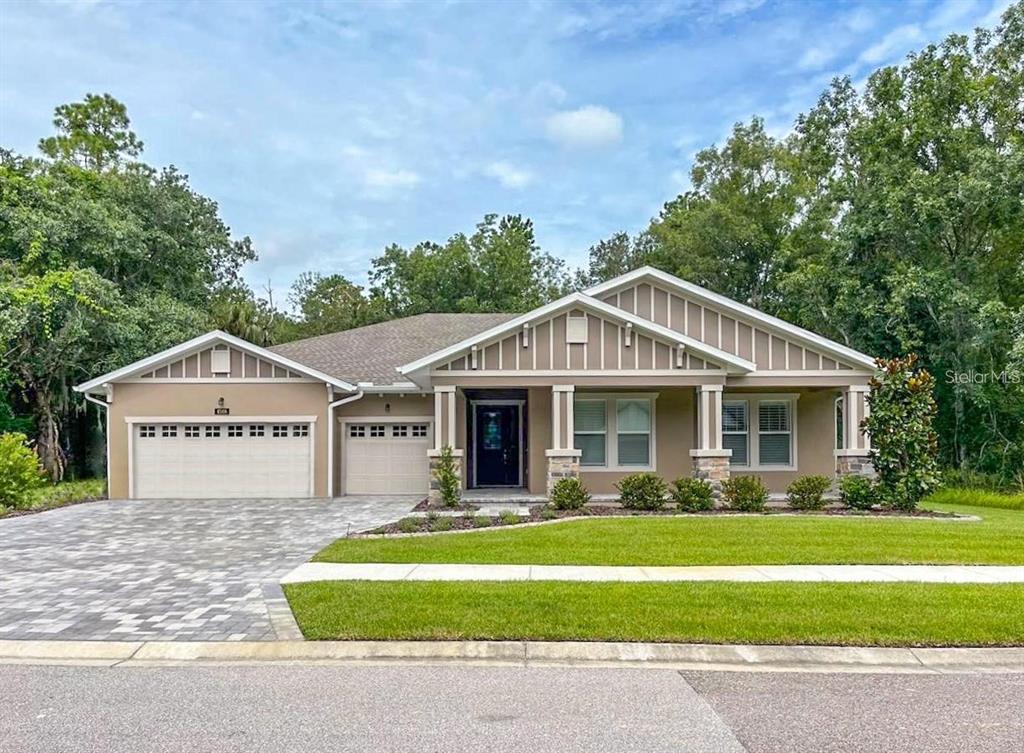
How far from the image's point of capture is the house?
16.4 m

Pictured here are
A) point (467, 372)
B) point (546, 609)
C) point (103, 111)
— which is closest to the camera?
point (546, 609)

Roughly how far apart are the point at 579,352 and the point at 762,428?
17.7 feet

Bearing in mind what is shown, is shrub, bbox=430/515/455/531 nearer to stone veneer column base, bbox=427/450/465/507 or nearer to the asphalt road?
stone veneer column base, bbox=427/450/465/507

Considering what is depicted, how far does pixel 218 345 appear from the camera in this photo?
1747cm

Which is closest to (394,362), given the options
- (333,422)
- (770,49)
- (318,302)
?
(333,422)

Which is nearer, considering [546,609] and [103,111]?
[546,609]

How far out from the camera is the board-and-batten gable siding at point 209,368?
17.5m

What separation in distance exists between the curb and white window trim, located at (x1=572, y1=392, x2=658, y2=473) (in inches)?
430

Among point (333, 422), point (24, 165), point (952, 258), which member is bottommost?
point (333, 422)

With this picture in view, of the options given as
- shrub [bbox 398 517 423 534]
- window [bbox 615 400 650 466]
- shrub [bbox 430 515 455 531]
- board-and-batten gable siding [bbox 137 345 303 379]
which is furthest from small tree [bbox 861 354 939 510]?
board-and-batten gable siding [bbox 137 345 303 379]

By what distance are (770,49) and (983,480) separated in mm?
13616

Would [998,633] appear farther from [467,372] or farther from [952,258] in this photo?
[952,258]

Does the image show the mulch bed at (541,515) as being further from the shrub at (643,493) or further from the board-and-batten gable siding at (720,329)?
the board-and-batten gable siding at (720,329)

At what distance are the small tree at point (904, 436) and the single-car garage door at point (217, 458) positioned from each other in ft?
41.9
